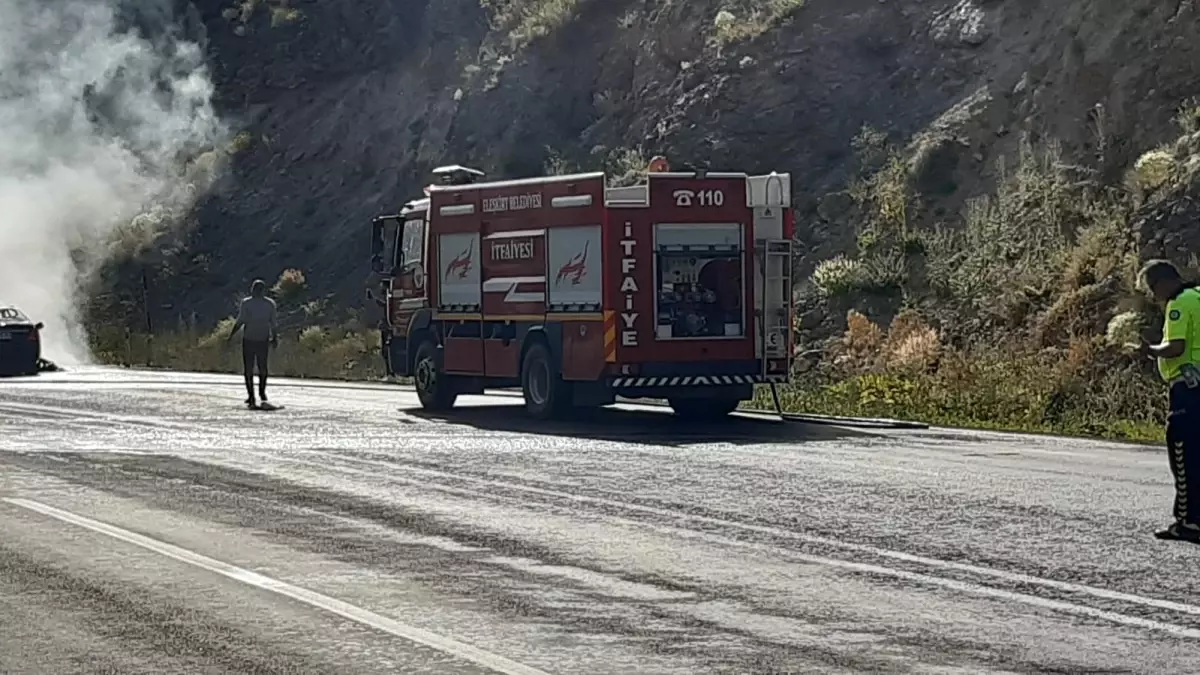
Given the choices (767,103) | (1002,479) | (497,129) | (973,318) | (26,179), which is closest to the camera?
(1002,479)

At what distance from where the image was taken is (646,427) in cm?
2228

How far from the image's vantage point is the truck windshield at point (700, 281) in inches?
893

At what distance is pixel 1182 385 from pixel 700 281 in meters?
11.2

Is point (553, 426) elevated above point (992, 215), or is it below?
below

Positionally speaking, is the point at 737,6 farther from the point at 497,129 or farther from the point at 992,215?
the point at 992,215

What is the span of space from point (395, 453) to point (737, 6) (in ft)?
84.8

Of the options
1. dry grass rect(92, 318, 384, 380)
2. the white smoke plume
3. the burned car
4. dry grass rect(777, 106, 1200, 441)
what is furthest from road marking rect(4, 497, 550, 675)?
the white smoke plume

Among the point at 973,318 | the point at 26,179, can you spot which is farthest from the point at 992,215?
the point at 26,179

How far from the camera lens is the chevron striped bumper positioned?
22359 millimetres

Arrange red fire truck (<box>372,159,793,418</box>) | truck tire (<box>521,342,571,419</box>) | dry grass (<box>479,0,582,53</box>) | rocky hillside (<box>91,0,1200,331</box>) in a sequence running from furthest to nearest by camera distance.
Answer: dry grass (<box>479,0,582,53</box>), rocky hillside (<box>91,0,1200,331</box>), truck tire (<box>521,342,571,419</box>), red fire truck (<box>372,159,793,418</box>)

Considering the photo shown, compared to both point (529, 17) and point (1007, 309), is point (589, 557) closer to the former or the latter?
point (1007, 309)

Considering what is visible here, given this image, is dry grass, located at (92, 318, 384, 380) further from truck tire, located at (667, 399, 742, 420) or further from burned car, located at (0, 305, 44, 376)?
truck tire, located at (667, 399, 742, 420)

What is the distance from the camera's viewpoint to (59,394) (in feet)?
94.6

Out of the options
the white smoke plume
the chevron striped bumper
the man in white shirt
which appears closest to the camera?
the chevron striped bumper
